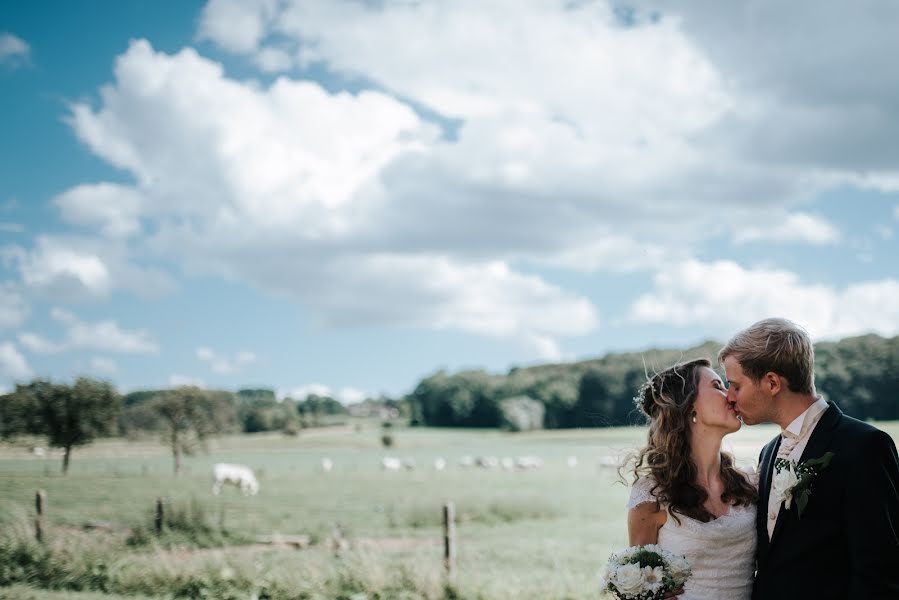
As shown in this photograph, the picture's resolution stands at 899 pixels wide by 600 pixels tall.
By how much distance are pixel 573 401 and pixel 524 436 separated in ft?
42.5

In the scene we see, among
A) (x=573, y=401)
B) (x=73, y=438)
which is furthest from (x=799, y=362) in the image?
(x=573, y=401)

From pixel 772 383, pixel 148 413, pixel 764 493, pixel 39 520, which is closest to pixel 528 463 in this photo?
pixel 148 413

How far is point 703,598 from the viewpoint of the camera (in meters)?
3.93

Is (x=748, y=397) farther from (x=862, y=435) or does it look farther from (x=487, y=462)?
(x=487, y=462)

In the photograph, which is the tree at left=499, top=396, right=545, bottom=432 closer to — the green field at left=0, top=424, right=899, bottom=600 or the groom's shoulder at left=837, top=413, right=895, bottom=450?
the green field at left=0, top=424, right=899, bottom=600

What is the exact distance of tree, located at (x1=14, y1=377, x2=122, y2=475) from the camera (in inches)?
868

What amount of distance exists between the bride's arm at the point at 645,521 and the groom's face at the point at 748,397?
0.72m

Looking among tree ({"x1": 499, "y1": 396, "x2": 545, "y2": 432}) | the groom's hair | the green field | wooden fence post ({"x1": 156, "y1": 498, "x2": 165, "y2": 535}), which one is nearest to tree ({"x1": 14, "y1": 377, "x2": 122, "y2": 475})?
the green field

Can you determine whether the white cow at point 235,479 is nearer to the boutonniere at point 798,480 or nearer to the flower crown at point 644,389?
the flower crown at point 644,389

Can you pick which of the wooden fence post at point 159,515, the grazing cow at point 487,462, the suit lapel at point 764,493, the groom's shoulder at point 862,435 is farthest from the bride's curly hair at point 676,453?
the grazing cow at point 487,462

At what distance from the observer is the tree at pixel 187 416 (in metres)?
53.1

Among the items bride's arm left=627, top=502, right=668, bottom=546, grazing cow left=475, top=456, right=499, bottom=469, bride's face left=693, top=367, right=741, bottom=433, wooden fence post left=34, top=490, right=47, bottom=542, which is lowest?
grazing cow left=475, top=456, right=499, bottom=469

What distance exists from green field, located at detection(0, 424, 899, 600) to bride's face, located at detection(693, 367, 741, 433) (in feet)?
2.44

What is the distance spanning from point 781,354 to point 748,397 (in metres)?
0.27
